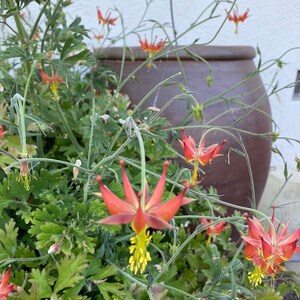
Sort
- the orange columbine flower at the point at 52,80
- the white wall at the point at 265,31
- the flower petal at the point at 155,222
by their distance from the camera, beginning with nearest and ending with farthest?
1. the flower petal at the point at 155,222
2. the orange columbine flower at the point at 52,80
3. the white wall at the point at 265,31

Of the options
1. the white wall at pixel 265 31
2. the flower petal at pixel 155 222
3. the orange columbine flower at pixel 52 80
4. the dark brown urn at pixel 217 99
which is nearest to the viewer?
the flower petal at pixel 155 222

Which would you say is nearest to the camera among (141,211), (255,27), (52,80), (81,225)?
(141,211)

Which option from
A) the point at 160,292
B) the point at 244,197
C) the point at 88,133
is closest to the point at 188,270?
the point at 160,292

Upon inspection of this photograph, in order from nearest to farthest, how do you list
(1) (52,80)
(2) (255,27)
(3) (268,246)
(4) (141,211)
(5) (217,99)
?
1. (4) (141,211)
2. (3) (268,246)
3. (1) (52,80)
4. (5) (217,99)
5. (2) (255,27)

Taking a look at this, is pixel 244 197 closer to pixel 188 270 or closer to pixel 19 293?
pixel 188 270

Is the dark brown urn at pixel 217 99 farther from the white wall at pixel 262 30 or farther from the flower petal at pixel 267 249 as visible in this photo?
the flower petal at pixel 267 249

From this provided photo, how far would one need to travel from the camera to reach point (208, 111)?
136cm

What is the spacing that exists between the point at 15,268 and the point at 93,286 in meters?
0.13

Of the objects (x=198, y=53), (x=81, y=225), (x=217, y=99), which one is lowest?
(x=81, y=225)

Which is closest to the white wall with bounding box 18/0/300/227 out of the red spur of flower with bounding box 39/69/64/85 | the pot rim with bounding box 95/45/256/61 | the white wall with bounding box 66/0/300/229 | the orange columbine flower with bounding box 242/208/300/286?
the white wall with bounding box 66/0/300/229

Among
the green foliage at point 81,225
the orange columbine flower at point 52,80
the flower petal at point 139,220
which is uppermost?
the orange columbine flower at point 52,80

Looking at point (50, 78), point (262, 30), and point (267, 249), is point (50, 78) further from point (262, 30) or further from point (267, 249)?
point (262, 30)

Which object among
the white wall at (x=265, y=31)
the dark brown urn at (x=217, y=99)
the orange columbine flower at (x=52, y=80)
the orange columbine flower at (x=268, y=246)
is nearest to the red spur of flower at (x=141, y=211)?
the orange columbine flower at (x=268, y=246)

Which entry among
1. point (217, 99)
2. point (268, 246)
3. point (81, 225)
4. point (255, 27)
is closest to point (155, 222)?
point (268, 246)
